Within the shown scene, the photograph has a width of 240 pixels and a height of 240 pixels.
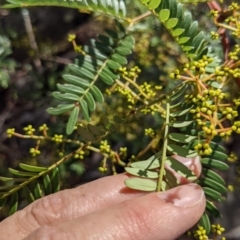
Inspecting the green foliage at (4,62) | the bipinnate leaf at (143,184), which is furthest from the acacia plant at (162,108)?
the green foliage at (4,62)

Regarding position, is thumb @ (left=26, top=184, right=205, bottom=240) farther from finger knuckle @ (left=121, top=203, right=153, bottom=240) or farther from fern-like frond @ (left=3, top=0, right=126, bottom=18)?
fern-like frond @ (left=3, top=0, right=126, bottom=18)

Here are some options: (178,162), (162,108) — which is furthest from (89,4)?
(178,162)

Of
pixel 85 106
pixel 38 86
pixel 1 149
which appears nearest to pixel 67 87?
pixel 85 106

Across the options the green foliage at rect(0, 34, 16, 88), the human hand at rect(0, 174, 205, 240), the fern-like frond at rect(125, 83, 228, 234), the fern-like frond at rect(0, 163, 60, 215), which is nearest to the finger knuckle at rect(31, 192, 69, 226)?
the fern-like frond at rect(0, 163, 60, 215)

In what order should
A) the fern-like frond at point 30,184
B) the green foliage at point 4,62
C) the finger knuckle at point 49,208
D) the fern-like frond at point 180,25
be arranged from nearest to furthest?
the fern-like frond at point 180,25, the fern-like frond at point 30,184, the finger knuckle at point 49,208, the green foliage at point 4,62

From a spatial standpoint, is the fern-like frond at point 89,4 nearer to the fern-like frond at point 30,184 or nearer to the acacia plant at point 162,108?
the acacia plant at point 162,108
